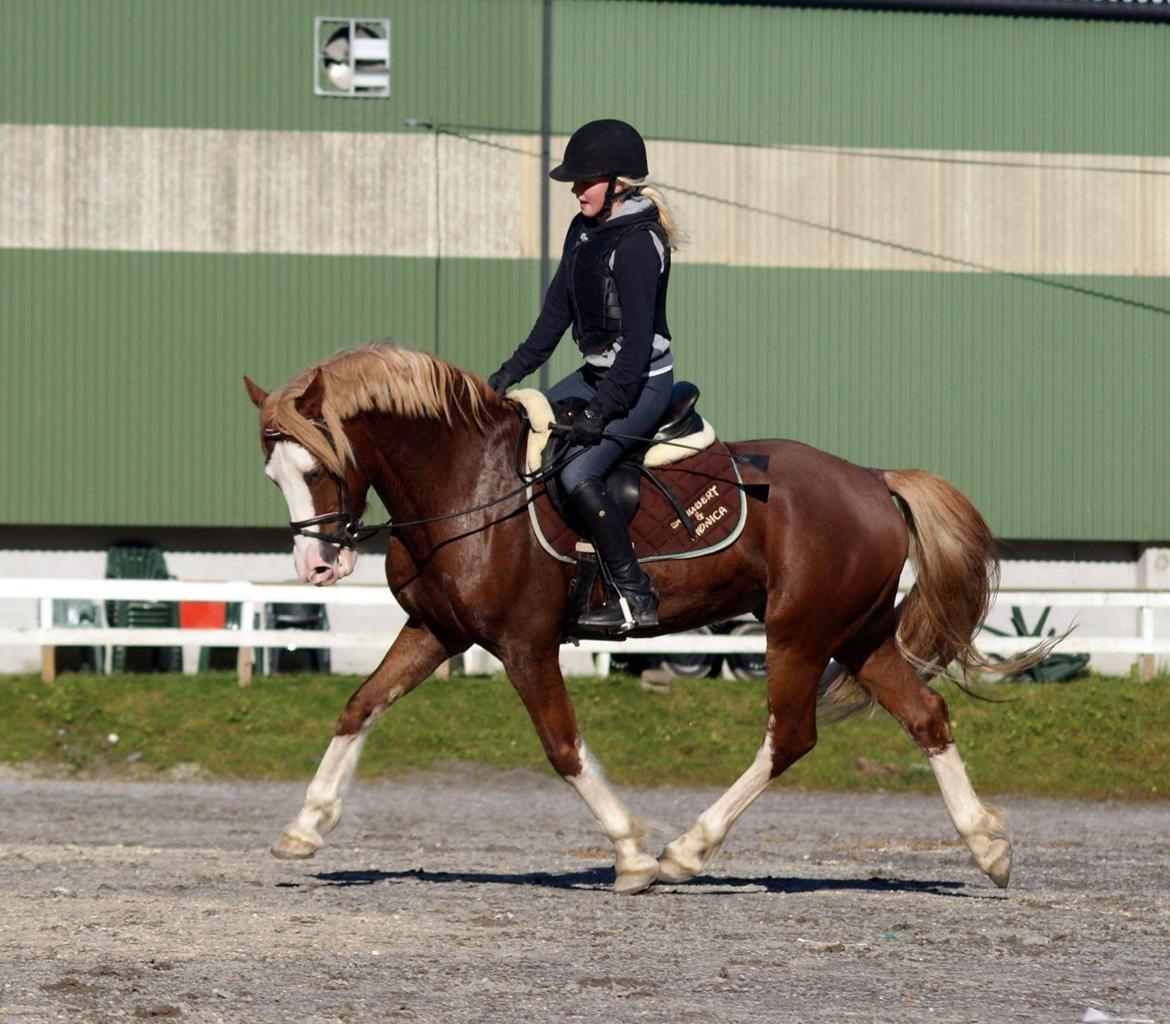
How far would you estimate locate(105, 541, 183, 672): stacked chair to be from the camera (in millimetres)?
24312

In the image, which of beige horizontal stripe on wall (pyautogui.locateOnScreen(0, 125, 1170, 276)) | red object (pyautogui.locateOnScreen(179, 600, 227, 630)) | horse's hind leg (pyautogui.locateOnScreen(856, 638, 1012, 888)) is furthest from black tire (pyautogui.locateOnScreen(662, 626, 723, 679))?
horse's hind leg (pyautogui.locateOnScreen(856, 638, 1012, 888))

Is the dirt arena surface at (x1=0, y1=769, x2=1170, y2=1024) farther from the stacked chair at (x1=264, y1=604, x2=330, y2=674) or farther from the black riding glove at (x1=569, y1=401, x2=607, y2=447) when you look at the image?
the stacked chair at (x1=264, y1=604, x2=330, y2=674)

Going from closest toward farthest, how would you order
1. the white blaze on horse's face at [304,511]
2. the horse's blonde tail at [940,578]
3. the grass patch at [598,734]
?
the white blaze on horse's face at [304,511] → the horse's blonde tail at [940,578] → the grass patch at [598,734]

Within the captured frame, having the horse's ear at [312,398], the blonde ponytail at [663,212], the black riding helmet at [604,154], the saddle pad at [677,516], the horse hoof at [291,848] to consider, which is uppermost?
the black riding helmet at [604,154]

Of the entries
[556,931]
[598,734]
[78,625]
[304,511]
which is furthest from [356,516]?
[78,625]

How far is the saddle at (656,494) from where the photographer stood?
877cm

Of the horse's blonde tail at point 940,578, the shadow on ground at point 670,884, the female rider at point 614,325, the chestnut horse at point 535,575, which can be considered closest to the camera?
the chestnut horse at point 535,575

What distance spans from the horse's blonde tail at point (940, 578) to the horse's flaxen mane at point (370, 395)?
7.80 ft

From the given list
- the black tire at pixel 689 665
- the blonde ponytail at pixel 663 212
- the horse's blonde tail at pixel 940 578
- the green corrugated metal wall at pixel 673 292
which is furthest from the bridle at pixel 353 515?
the green corrugated metal wall at pixel 673 292

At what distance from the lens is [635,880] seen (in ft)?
28.5

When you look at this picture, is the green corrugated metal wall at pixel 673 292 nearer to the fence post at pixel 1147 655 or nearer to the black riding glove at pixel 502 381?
the fence post at pixel 1147 655

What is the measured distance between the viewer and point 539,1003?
5.99 meters

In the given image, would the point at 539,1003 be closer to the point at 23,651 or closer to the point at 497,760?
the point at 497,760

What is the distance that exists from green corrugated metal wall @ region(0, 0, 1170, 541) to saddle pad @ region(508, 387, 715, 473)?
19255mm
